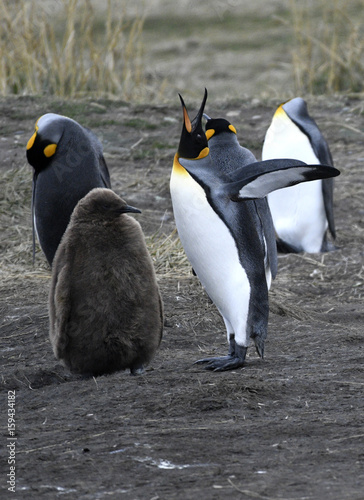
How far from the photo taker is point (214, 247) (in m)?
3.70

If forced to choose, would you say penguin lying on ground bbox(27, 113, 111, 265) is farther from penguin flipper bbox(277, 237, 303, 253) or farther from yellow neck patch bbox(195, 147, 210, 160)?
penguin flipper bbox(277, 237, 303, 253)

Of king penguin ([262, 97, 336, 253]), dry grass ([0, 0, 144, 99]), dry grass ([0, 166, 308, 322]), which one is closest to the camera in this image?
dry grass ([0, 166, 308, 322])

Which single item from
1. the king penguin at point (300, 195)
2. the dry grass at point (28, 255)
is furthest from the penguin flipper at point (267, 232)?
the king penguin at point (300, 195)

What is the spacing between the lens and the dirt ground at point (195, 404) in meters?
2.32

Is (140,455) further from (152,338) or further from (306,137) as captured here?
(306,137)

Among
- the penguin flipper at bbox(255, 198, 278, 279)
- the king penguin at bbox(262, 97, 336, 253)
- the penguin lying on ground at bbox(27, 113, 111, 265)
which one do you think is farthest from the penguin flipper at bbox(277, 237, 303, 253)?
the penguin flipper at bbox(255, 198, 278, 279)

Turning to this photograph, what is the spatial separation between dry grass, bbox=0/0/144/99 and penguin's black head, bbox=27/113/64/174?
4249mm

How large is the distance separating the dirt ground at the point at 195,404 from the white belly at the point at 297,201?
887 millimetres

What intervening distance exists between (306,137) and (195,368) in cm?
419

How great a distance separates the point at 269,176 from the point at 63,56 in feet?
21.4

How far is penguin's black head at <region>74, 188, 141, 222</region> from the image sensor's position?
3480mm

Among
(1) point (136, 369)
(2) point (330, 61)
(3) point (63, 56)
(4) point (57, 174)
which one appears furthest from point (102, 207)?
(2) point (330, 61)

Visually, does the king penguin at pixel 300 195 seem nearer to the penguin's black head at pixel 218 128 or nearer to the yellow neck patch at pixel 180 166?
the penguin's black head at pixel 218 128

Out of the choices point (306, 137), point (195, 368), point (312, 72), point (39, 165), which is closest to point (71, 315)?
point (195, 368)
